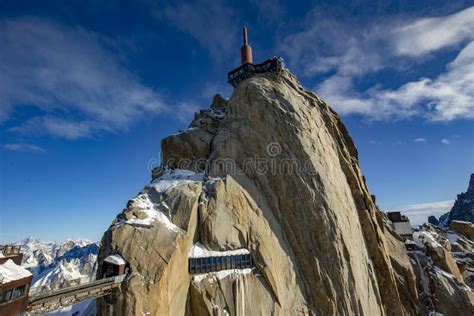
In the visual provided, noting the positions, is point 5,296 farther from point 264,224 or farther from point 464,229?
point 464,229

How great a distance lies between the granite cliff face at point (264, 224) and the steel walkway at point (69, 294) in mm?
1563

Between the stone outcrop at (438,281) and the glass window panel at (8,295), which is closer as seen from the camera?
the glass window panel at (8,295)

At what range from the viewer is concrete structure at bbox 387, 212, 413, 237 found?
8029 centimetres

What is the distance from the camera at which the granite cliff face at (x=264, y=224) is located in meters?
36.8

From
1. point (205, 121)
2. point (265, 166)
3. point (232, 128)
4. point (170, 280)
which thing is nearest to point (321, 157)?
point (265, 166)

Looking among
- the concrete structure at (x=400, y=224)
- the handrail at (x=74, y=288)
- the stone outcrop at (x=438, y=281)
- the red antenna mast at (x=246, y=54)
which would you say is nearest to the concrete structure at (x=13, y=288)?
the handrail at (x=74, y=288)

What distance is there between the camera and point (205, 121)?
6862 centimetres

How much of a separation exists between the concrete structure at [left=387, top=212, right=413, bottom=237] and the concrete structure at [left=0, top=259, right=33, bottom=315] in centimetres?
8739

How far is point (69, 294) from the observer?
2897 centimetres

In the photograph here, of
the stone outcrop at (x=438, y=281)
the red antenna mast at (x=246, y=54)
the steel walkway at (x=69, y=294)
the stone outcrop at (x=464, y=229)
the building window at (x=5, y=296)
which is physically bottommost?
the stone outcrop at (x=438, y=281)

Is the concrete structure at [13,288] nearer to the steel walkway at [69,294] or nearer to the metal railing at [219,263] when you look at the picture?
the steel walkway at [69,294]

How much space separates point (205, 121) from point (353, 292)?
48667 mm

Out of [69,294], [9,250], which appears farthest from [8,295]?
[9,250]

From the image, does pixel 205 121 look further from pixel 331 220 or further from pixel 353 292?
pixel 353 292
